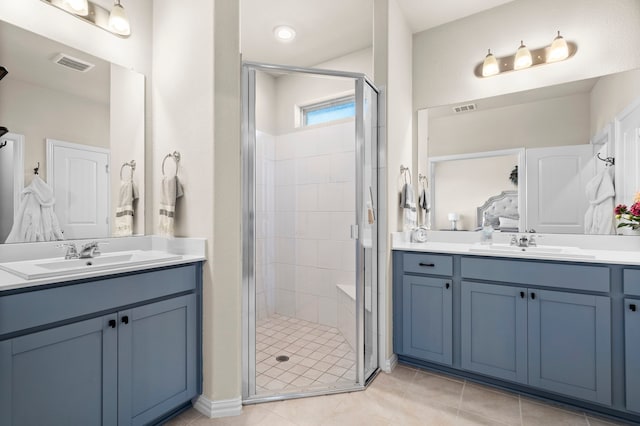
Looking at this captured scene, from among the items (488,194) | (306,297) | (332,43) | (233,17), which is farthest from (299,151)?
(488,194)

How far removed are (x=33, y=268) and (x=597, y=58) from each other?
3.64 meters

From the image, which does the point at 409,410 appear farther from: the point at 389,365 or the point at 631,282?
the point at 631,282

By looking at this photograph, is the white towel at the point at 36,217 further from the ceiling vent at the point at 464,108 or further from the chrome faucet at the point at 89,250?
the ceiling vent at the point at 464,108

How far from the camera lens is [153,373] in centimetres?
161

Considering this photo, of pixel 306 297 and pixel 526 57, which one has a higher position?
pixel 526 57

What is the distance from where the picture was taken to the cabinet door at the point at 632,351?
1.68 meters

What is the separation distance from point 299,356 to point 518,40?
3.06 meters

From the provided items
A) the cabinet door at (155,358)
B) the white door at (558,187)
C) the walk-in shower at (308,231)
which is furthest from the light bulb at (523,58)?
the cabinet door at (155,358)

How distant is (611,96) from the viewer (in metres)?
2.16

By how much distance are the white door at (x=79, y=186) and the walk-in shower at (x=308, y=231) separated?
0.90m

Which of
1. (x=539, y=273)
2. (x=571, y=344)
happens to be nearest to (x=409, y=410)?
(x=571, y=344)

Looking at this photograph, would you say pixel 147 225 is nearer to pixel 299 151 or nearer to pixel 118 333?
pixel 118 333

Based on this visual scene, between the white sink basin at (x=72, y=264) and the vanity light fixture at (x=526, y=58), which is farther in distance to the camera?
the vanity light fixture at (x=526, y=58)

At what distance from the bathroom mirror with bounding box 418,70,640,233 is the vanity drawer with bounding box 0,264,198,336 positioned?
87.0 inches
